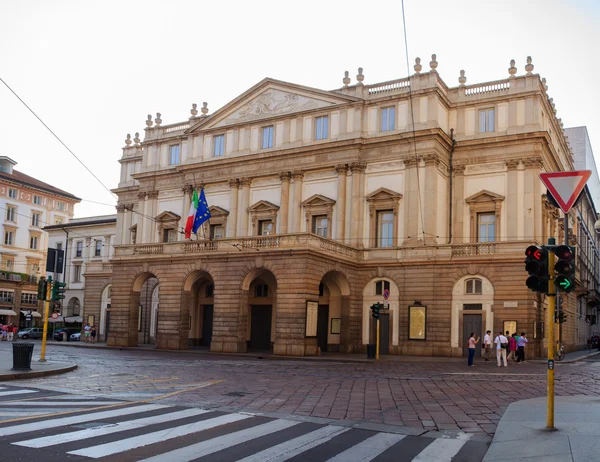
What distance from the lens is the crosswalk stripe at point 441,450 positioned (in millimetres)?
9648

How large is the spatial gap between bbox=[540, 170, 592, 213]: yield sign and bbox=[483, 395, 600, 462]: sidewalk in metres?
3.86

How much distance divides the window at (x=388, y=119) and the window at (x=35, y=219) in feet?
187

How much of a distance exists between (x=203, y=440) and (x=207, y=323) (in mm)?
36298

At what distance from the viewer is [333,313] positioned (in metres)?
41.8

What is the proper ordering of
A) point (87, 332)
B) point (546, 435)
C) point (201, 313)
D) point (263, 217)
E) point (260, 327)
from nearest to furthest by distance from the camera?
point (546, 435) < point (260, 327) < point (263, 217) < point (201, 313) < point (87, 332)

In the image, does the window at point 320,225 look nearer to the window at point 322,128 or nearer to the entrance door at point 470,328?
the window at point 322,128

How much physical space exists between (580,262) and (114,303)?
1475 inches

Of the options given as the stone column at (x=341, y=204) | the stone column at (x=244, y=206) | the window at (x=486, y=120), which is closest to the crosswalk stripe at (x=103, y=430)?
the stone column at (x=341, y=204)

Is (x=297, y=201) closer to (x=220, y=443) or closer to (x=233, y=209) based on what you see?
(x=233, y=209)

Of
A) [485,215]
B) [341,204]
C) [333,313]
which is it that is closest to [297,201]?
[341,204]

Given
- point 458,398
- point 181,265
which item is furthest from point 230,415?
point 181,265

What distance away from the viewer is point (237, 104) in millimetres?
47281

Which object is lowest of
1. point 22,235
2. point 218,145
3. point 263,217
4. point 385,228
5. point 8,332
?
point 8,332

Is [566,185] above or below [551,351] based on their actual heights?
above
